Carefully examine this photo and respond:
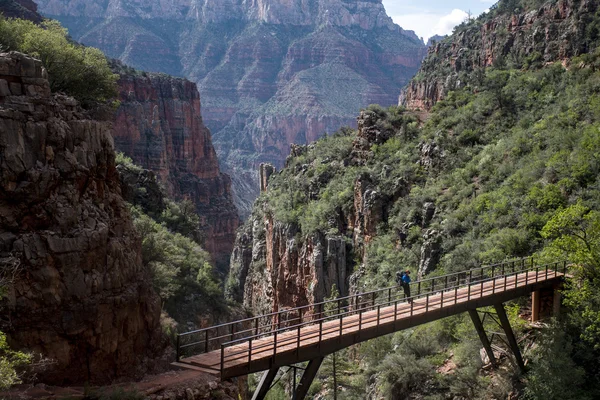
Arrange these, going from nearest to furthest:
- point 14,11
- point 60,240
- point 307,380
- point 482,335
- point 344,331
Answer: point 307,380 → point 344,331 → point 60,240 → point 482,335 → point 14,11

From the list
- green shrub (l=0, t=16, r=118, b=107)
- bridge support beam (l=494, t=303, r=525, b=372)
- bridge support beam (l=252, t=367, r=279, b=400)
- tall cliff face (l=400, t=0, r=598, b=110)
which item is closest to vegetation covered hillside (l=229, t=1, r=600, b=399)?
bridge support beam (l=494, t=303, r=525, b=372)

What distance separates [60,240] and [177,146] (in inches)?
3985

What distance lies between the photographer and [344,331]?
18156mm

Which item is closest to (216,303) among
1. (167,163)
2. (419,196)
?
(419,196)

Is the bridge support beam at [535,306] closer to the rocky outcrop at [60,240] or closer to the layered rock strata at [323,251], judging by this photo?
the layered rock strata at [323,251]

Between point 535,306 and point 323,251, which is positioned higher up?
point 323,251

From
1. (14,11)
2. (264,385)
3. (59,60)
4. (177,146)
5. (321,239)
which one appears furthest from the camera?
(177,146)

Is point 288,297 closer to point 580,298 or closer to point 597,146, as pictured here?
point 597,146

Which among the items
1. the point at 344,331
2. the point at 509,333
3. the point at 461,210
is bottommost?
the point at 509,333

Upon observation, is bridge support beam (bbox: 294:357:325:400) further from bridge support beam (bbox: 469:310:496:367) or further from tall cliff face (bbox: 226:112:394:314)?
tall cliff face (bbox: 226:112:394:314)

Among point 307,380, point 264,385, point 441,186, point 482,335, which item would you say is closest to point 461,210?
point 441,186

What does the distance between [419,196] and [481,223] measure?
8950mm

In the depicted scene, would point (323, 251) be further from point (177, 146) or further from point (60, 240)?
point (177, 146)

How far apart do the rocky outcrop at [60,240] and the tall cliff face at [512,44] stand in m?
42.2
